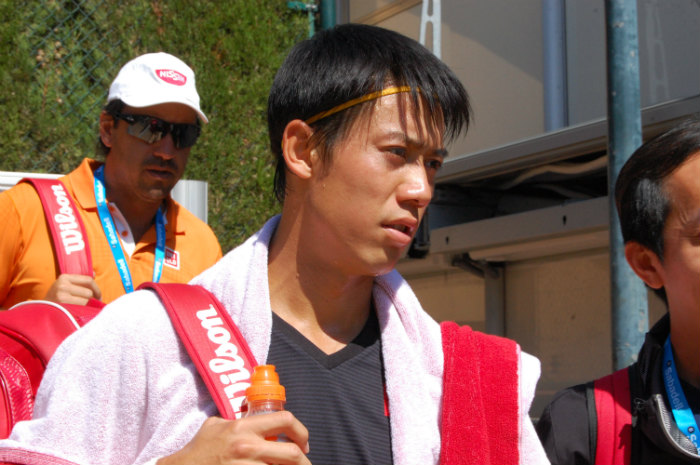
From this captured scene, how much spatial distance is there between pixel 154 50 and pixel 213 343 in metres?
5.49

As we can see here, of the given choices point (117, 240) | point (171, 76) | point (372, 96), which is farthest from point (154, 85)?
point (372, 96)

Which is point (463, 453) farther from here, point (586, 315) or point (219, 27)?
point (219, 27)

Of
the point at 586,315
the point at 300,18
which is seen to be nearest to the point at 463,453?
the point at 586,315

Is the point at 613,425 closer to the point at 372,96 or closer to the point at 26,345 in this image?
the point at 372,96

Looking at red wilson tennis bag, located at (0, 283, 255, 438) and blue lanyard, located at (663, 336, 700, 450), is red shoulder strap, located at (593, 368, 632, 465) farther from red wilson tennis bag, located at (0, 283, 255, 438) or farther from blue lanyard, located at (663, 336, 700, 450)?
red wilson tennis bag, located at (0, 283, 255, 438)

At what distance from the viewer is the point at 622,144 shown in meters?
2.54

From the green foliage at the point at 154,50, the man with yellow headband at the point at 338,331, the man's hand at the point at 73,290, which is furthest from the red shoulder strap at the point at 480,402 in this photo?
the green foliage at the point at 154,50

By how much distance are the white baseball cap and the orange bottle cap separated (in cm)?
205

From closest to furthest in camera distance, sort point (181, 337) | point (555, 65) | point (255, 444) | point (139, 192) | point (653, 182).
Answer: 1. point (255, 444)
2. point (181, 337)
3. point (653, 182)
4. point (139, 192)
5. point (555, 65)

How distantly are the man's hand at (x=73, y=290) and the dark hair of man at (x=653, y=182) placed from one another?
151 cm

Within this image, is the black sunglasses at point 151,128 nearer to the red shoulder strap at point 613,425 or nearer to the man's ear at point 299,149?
the man's ear at point 299,149

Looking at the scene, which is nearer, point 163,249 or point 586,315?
point 163,249

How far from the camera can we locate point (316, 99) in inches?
80.1

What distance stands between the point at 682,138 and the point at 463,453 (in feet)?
3.12
